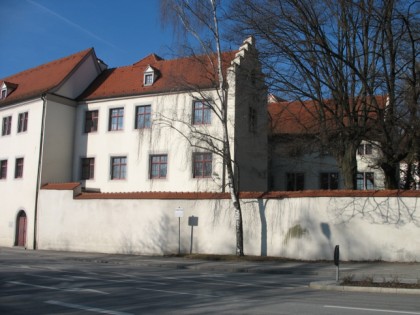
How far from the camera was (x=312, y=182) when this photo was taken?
40.0 m

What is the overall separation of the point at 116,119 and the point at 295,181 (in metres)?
15.6

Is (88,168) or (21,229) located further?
(88,168)

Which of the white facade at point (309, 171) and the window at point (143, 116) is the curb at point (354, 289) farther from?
the white facade at point (309, 171)

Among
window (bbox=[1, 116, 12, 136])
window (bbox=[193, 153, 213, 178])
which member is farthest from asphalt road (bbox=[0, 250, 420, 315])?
window (bbox=[1, 116, 12, 136])

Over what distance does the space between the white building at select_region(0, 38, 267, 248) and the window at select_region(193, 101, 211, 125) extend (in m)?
0.07

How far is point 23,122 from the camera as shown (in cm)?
3600

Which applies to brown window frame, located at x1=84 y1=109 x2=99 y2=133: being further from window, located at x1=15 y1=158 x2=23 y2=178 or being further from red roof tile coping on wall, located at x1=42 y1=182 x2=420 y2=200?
red roof tile coping on wall, located at x1=42 y1=182 x2=420 y2=200

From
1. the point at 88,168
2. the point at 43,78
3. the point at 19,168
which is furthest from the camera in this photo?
the point at 43,78

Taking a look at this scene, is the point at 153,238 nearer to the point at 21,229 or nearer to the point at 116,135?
the point at 116,135

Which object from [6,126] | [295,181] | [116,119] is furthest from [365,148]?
[6,126]

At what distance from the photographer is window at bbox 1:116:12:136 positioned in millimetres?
37250

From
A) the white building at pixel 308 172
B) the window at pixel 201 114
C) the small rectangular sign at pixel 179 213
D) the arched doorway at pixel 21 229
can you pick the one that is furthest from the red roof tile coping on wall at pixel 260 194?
the white building at pixel 308 172

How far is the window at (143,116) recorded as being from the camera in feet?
108

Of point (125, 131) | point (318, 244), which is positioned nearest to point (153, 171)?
point (125, 131)
